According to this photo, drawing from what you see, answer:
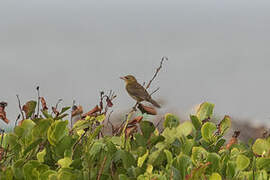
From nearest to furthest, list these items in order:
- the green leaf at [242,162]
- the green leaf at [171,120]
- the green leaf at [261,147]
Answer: the green leaf at [242,162] → the green leaf at [261,147] → the green leaf at [171,120]

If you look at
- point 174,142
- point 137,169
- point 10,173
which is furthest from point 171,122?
point 10,173

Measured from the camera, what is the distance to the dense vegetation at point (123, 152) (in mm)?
3205

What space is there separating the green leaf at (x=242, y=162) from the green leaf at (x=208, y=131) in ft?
1.33

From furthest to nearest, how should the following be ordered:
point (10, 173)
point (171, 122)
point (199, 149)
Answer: point (171, 122) < point (199, 149) < point (10, 173)

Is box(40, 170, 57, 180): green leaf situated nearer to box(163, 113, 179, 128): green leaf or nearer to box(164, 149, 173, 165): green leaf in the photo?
box(164, 149, 173, 165): green leaf

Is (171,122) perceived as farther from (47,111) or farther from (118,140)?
(47,111)

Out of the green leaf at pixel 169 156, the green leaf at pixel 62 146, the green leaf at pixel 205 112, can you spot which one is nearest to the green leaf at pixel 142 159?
the green leaf at pixel 169 156

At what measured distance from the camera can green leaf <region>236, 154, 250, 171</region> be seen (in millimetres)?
3303

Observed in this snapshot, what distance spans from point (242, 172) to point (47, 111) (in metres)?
1.59

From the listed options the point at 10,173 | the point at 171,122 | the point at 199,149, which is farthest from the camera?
the point at 171,122

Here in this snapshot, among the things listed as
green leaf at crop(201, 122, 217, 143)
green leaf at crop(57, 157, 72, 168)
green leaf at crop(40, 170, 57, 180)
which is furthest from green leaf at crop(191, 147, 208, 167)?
green leaf at crop(40, 170, 57, 180)

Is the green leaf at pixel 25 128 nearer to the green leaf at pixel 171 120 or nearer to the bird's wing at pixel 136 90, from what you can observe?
the green leaf at pixel 171 120

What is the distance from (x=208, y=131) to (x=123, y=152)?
74 centimetres

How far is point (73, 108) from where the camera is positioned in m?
3.99
